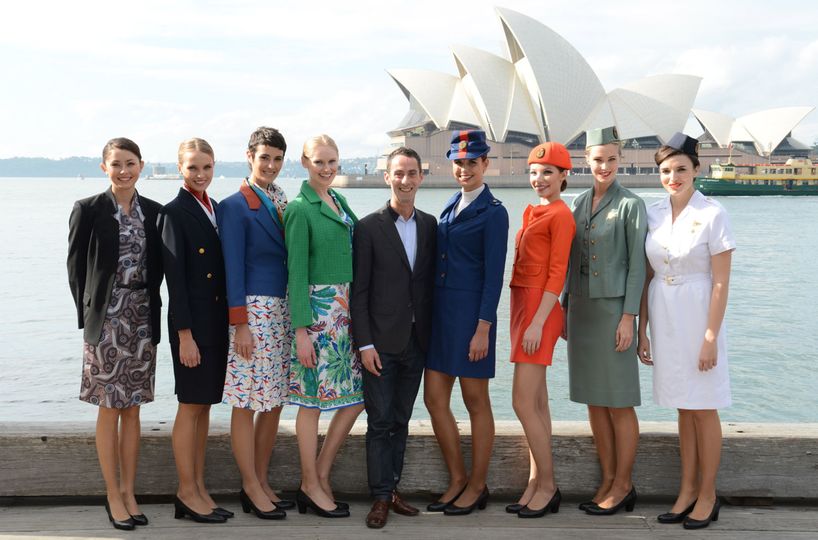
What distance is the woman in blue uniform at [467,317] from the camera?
2.44 m

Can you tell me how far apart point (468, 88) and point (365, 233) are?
45903 mm

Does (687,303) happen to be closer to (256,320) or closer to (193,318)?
(256,320)

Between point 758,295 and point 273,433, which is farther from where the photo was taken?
point 758,295

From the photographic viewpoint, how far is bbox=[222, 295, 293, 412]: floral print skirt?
7.84ft

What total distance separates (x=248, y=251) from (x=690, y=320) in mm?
1399

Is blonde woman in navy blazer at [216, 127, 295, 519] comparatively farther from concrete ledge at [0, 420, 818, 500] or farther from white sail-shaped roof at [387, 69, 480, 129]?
white sail-shaped roof at [387, 69, 480, 129]

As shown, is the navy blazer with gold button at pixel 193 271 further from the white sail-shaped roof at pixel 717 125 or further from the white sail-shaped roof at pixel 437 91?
the white sail-shaped roof at pixel 717 125

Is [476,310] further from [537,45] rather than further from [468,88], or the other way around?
[468,88]

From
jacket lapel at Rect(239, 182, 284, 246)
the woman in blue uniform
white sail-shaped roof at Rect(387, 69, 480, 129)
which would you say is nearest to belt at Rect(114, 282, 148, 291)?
jacket lapel at Rect(239, 182, 284, 246)

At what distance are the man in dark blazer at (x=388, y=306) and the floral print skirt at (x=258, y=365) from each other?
0.84ft

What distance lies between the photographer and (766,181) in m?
44.1

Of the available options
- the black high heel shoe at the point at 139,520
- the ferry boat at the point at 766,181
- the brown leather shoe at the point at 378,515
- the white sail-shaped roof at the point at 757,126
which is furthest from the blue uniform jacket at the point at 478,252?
the white sail-shaped roof at the point at 757,126

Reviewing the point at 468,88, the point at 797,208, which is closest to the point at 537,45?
the point at 468,88

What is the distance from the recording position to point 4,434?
96.4 inches
